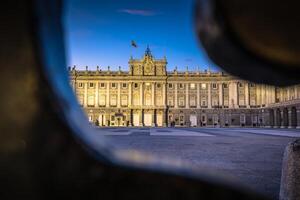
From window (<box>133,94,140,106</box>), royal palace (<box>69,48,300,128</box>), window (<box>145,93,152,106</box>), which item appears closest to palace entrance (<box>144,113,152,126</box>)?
royal palace (<box>69,48,300,128</box>)

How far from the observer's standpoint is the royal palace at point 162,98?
2469 inches

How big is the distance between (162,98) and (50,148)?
63.5 metres

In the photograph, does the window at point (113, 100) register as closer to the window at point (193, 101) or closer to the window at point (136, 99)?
the window at point (136, 99)

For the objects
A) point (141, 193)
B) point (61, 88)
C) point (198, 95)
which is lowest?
point (141, 193)

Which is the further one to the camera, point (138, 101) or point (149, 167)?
point (138, 101)

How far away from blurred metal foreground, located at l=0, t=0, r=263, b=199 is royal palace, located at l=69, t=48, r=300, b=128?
61028 millimetres

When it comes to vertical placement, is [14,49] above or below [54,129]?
above

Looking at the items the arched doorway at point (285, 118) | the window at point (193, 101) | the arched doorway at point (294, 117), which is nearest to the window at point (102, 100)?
the window at point (193, 101)

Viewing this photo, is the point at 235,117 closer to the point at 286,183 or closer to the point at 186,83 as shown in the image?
the point at 186,83

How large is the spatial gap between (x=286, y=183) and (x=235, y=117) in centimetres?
6265

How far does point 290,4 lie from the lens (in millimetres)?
459

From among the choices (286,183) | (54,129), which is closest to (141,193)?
(54,129)

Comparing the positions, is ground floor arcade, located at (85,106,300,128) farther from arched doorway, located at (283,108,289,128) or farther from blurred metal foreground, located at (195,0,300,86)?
blurred metal foreground, located at (195,0,300,86)

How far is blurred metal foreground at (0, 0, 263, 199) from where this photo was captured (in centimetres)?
48
